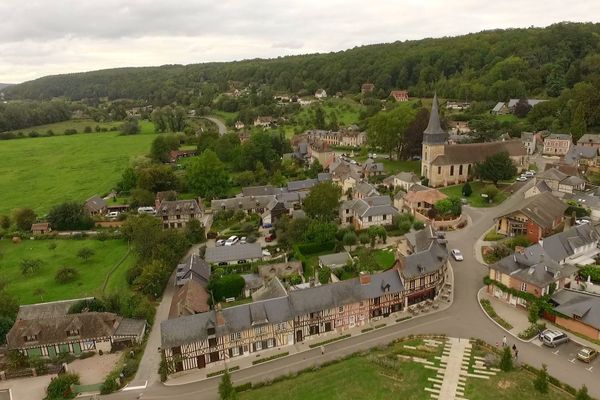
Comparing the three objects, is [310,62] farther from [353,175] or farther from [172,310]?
[172,310]

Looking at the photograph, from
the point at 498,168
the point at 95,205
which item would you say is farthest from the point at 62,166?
the point at 498,168

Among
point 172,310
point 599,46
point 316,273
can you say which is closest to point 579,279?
point 316,273

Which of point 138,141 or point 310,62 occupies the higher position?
point 310,62

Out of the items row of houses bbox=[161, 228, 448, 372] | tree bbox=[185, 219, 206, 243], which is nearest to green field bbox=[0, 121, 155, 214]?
tree bbox=[185, 219, 206, 243]

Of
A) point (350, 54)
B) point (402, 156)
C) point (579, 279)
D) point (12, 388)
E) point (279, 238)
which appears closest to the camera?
point (12, 388)

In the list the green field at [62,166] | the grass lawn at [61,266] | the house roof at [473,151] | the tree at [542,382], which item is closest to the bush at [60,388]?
the grass lawn at [61,266]

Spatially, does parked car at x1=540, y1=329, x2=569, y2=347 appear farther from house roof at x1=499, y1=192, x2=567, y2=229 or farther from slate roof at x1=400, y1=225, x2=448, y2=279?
house roof at x1=499, y1=192, x2=567, y2=229

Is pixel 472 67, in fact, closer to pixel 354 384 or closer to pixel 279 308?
pixel 279 308
